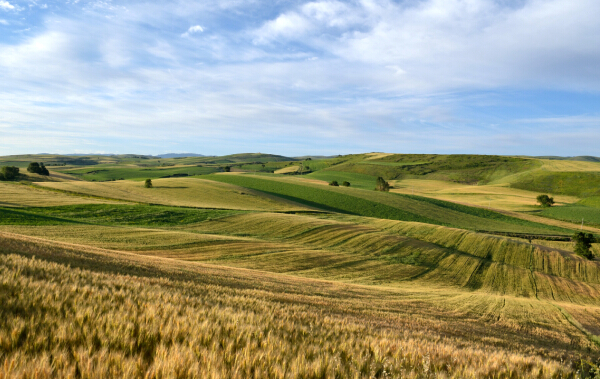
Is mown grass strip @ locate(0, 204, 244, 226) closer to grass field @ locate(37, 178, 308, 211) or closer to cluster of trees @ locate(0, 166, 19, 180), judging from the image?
grass field @ locate(37, 178, 308, 211)

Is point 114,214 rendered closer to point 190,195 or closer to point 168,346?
point 190,195

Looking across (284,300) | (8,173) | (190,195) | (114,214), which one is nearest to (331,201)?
(190,195)

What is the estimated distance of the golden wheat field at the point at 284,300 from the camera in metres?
2.85

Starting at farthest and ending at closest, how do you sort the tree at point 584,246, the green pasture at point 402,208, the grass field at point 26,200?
the green pasture at point 402,208 < the grass field at point 26,200 < the tree at point 584,246

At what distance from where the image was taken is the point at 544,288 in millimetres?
31953

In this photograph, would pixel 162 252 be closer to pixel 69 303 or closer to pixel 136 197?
pixel 69 303

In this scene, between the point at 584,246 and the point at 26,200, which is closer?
the point at 584,246

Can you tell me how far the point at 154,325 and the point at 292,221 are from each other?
136ft

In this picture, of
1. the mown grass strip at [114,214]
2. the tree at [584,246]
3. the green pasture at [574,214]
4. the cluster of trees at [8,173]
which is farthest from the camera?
the cluster of trees at [8,173]

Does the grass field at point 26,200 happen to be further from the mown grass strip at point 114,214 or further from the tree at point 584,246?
the tree at point 584,246

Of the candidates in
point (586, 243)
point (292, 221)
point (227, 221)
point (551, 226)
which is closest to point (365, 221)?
point (292, 221)

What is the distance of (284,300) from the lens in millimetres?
9477

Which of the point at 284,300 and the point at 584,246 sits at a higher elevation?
the point at 284,300

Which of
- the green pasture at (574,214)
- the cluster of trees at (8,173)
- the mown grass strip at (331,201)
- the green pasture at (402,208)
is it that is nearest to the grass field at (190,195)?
Result: the mown grass strip at (331,201)
